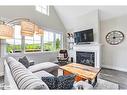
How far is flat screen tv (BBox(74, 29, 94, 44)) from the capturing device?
19.3 ft

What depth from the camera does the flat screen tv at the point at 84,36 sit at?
5.89 meters

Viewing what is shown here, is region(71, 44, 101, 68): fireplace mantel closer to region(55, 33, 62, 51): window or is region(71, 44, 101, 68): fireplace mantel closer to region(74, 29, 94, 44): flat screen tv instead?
region(74, 29, 94, 44): flat screen tv

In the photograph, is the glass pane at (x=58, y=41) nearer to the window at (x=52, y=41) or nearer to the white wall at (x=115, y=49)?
the window at (x=52, y=41)

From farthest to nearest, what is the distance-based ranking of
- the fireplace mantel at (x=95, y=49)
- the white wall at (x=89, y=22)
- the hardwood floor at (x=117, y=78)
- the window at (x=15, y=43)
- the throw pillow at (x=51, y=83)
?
the white wall at (x=89, y=22)
the fireplace mantel at (x=95, y=49)
the window at (x=15, y=43)
the hardwood floor at (x=117, y=78)
the throw pillow at (x=51, y=83)

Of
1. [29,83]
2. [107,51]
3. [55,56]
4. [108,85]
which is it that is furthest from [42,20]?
[29,83]

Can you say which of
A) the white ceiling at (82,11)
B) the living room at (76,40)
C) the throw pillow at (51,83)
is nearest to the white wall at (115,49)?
the living room at (76,40)

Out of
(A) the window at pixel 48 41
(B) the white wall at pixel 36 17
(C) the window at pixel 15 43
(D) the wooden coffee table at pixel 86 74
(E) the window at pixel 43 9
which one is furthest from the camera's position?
(A) the window at pixel 48 41

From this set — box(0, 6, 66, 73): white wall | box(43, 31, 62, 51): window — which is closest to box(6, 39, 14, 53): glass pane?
box(0, 6, 66, 73): white wall

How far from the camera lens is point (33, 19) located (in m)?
5.85

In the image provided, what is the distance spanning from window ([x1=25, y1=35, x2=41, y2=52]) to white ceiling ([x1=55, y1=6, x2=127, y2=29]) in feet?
7.04

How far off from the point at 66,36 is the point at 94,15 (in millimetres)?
2696

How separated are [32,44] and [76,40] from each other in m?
2.33
